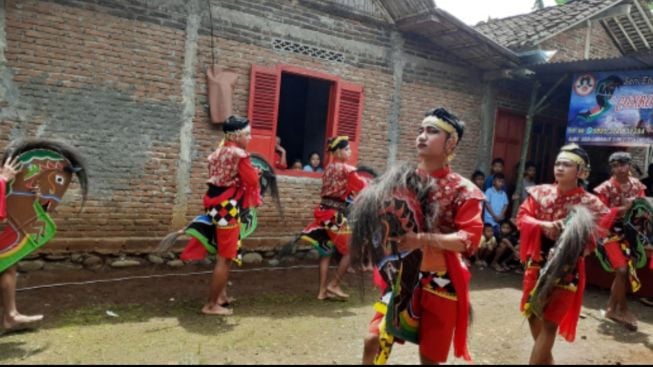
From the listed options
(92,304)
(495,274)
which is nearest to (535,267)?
(92,304)

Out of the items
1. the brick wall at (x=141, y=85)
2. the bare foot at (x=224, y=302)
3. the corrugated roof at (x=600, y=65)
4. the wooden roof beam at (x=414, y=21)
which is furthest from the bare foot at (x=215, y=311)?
the corrugated roof at (x=600, y=65)

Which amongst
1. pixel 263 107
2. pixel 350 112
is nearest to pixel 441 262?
pixel 263 107

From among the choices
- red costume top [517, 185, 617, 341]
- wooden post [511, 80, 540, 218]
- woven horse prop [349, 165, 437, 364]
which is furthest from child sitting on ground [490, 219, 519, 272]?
woven horse prop [349, 165, 437, 364]

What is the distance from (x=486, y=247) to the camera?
8.16 m

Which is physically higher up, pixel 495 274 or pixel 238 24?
pixel 238 24

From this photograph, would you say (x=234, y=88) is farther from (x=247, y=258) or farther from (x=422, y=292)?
(x=422, y=292)

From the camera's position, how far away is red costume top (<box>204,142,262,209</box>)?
469cm

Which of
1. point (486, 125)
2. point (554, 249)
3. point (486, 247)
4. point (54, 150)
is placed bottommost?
point (486, 247)

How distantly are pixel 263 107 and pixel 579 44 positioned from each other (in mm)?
8886

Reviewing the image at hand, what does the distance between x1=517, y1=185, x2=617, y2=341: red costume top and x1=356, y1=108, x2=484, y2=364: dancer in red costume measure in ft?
3.31

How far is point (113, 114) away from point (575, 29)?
10540 mm

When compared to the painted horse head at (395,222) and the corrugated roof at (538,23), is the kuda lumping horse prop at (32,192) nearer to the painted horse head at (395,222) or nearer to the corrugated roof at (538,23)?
the painted horse head at (395,222)

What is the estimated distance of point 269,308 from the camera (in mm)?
5180

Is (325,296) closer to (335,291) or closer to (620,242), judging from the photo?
(335,291)
